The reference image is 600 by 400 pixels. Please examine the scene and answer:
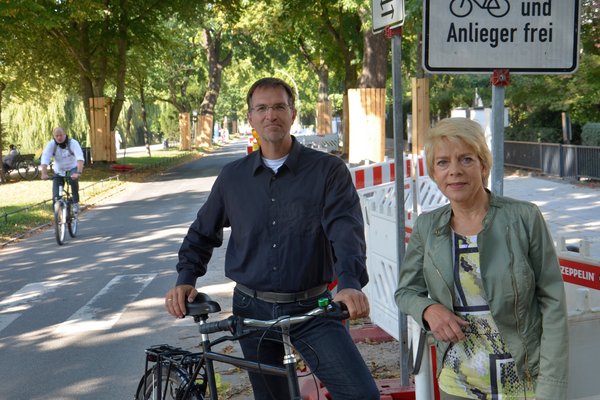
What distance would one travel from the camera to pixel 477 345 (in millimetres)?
2748

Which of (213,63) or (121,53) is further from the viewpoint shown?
(213,63)

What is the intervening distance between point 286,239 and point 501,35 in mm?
1297

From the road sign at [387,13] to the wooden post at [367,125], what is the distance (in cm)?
1658

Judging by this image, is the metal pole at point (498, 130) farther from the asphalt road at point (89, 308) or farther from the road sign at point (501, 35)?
the asphalt road at point (89, 308)

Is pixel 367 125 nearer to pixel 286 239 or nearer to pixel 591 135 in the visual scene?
pixel 591 135

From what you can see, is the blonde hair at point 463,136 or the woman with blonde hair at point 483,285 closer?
the woman with blonde hair at point 483,285

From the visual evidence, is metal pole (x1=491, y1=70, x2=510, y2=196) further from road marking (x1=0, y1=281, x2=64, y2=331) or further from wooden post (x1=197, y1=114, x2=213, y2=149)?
wooden post (x1=197, y1=114, x2=213, y2=149)

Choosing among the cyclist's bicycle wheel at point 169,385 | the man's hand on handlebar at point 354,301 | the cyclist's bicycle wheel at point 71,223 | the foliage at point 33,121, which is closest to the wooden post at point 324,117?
the foliage at point 33,121

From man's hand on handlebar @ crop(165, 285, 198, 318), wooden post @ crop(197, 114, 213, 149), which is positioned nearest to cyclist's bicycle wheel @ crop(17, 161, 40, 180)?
wooden post @ crop(197, 114, 213, 149)

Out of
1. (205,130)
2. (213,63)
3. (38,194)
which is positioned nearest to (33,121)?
(213,63)

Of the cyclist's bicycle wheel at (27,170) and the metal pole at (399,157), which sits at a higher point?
the metal pole at (399,157)

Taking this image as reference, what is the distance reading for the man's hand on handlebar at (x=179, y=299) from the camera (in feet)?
11.9

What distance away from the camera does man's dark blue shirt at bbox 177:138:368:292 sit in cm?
353

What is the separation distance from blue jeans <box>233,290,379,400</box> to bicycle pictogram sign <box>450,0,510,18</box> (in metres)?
1.35
